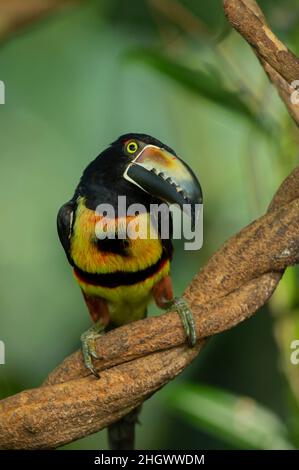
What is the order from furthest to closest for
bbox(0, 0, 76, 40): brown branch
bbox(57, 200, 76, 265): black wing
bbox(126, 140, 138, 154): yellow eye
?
bbox(0, 0, 76, 40): brown branch < bbox(57, 200, 76, 265): black wing < bbox(126, 140, 138, 154): yellow eye

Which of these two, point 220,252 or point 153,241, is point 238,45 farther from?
point 220,252

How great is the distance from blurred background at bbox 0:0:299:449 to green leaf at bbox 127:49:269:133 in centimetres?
34

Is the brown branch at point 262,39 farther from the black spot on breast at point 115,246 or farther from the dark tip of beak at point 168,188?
the black spot on breast at point 115,246

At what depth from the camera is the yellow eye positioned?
1800 mm

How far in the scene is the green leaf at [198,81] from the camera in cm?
227

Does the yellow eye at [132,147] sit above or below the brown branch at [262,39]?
below

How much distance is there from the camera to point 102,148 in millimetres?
3484

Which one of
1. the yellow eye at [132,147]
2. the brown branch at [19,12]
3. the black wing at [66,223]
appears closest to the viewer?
the yellow eye at [132,147]

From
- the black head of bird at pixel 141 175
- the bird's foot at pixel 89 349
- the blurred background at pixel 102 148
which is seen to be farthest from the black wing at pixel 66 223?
the blurred background at pixel 102 148

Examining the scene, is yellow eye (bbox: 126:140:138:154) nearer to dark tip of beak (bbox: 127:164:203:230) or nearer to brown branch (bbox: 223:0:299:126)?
dark tip of beak (bbox: 127:164:203:230)

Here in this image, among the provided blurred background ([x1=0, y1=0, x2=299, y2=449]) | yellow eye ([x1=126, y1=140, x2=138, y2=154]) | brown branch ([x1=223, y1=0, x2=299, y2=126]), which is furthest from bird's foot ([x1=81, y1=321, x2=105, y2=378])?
blurred background ([x1=0, y1=0, x2=299, y2=449])

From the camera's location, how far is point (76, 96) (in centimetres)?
371

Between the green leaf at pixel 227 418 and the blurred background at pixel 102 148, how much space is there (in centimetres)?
45

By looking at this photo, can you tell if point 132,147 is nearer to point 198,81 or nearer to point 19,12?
point 198,81
